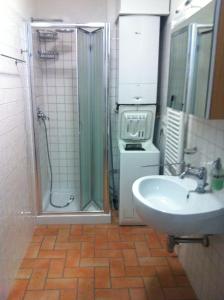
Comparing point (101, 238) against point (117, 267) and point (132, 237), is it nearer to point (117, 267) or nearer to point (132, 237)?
point (132, 237)

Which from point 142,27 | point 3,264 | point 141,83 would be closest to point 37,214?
point 3,264

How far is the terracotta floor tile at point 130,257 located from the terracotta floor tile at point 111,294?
0.97 ft

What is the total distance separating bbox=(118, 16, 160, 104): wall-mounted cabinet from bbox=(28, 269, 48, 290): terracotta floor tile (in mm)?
1715

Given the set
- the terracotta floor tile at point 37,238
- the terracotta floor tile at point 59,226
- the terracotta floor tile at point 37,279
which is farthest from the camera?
the terracotta floor tile at point 59,226

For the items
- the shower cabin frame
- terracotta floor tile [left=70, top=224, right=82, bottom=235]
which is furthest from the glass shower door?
terracotta floor tile [left=70, top=224, right=82, bottom=235]

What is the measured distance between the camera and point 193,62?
4.94 feet

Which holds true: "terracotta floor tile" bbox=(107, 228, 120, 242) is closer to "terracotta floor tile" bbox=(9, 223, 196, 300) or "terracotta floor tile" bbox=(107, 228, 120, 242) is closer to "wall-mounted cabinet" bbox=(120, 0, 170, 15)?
"terracotta floor tile" bbox=(9, 223, 196, 300)

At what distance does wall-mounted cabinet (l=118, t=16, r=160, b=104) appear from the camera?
8.42ft

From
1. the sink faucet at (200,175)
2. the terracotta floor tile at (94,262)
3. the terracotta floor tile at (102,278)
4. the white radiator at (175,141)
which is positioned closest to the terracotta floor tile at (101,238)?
the terracotta floor tile at (94,262)

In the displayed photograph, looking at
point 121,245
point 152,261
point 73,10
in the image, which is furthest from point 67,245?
point 73,10

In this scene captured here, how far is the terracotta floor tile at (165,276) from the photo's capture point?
2013mm

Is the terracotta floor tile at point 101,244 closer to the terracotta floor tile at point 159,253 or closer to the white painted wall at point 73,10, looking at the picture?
the terracotta floor tile at point 159,253

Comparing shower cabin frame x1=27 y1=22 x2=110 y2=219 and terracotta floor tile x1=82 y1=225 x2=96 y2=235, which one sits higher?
shower cabin frame x1=27 y1=22 x2=110 y2=219

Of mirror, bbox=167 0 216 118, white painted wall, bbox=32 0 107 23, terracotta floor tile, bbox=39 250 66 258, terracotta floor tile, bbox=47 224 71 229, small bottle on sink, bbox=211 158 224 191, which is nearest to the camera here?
mirror, bbox=167 0 216 118
